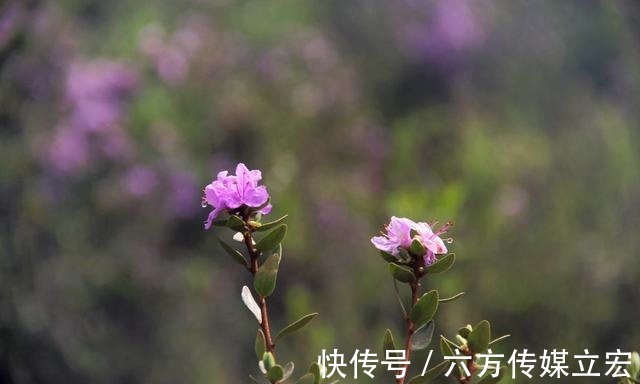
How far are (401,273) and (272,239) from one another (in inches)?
5.2

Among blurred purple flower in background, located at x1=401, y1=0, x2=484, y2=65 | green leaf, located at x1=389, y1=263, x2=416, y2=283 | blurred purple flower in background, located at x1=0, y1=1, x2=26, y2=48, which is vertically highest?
green leaf, located at x1=389, y1=263, x2=416, y2=283

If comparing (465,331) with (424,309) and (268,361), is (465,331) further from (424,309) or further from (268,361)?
(268,361)

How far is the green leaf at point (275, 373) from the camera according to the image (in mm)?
980

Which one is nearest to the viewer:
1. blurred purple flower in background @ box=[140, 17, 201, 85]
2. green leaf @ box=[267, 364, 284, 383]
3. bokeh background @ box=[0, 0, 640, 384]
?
green leaf @ box=[267, 364, 284, 383]

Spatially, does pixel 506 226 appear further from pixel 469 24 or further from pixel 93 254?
pixel 469 24

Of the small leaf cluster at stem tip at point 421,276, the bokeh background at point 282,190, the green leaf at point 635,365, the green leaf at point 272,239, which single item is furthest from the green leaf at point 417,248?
the bokeh background at point 282,190

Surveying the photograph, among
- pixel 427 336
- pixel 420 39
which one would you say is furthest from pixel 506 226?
pixel 427 336

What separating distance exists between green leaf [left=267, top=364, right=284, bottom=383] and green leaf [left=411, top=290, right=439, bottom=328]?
5.9 inches

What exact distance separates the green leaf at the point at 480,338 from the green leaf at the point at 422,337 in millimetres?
51

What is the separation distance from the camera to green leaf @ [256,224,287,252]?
101 cm

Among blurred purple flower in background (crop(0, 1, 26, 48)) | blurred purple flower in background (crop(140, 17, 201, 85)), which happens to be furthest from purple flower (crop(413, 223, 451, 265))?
blurred purple flower in background (crop(140, 17, 201, 85))

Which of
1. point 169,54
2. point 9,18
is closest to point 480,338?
point 9,18

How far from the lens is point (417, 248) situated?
101 cm

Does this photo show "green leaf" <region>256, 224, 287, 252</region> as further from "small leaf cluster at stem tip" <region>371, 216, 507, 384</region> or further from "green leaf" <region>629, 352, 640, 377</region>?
"green leaf" <region>629, 352, 640, 377</region>
